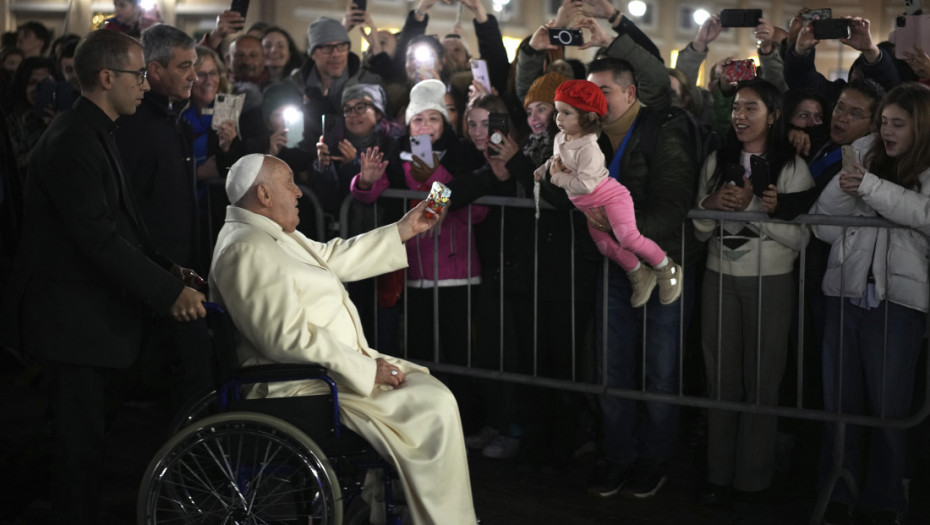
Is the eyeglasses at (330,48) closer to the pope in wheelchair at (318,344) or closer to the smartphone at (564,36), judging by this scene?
the smartphone at (564,36)

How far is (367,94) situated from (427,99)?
1.65 feet

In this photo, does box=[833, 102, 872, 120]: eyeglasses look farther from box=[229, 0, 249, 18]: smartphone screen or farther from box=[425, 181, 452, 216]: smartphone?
box=[229, 0, 249, 18]: smartphone screen

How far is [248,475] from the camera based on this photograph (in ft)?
14.1

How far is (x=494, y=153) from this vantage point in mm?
6000

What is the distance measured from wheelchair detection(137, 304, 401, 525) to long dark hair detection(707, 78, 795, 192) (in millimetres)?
2284

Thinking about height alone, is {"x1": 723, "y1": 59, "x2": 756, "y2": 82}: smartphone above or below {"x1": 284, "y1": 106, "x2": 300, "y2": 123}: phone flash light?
above

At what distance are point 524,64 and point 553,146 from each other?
1.14 meters

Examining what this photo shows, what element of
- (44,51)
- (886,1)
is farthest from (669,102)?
(886,1)

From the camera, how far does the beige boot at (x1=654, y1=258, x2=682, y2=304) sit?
214 inches

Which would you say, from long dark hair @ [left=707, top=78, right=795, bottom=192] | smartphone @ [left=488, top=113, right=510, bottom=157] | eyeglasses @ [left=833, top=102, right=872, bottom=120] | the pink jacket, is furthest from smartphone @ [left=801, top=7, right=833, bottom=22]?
the pink jacket

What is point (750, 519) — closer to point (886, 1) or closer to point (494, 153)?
point (494, 153)

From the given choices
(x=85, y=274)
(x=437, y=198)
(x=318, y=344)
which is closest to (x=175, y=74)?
(x=85, y=274)

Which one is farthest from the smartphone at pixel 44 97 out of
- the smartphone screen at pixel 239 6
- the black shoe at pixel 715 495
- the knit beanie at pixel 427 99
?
the black shoe at pixel 715 495

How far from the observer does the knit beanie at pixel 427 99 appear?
648 cm
